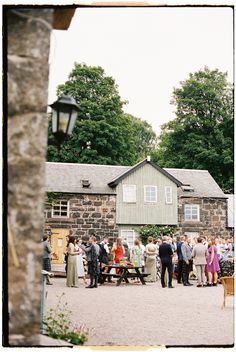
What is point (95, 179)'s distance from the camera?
22516 millimetres

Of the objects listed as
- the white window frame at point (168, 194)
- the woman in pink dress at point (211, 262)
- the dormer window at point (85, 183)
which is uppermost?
the dormer window at point (85, 183)

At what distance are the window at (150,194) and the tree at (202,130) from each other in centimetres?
458

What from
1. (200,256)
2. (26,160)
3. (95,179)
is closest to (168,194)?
(95,179)

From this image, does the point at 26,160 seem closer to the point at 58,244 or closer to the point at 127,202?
the point at 58,244

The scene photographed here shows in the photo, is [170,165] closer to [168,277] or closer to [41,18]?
[168,277]

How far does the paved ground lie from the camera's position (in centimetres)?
637

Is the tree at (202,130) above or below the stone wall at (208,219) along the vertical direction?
above

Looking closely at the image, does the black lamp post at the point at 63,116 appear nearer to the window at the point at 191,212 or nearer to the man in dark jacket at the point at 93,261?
the man in dark jacket at the point at 93,261

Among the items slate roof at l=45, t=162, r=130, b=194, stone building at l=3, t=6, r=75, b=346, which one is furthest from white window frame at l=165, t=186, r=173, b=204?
stone building at l=3, t=6, r=75, b=346

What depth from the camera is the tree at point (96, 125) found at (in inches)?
925

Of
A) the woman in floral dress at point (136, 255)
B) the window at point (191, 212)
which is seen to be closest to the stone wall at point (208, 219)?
the window at point (191, 212)

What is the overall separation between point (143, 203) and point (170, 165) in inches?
211

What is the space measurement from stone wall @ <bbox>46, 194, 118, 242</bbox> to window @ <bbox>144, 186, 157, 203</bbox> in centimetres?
143

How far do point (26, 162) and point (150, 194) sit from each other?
1944cm
